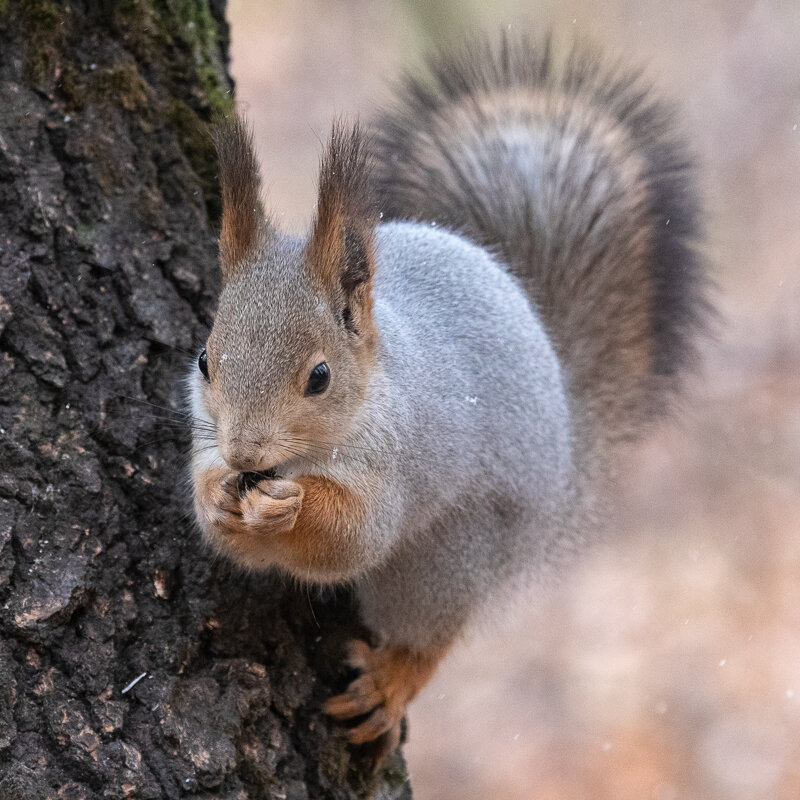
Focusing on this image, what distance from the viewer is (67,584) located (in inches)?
63.8

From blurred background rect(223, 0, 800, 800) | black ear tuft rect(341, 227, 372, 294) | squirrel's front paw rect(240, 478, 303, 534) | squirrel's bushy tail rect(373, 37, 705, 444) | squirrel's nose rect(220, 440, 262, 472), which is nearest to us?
squirrel's nose rect(220, 440, 262, 472)

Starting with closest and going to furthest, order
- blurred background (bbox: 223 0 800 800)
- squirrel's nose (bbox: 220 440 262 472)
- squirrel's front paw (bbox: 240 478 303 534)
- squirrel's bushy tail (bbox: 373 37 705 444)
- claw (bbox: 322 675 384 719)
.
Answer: squirrel's nose (bbox: 220 440 262 472)
squirrel's front paw (bbox: 240 478 303 534)
claw (bbox: 322 675 384 719)
squirrel's bushy tail (bbox: 373 37 705 444)
blurred background (bbox: 223 0 800 800)

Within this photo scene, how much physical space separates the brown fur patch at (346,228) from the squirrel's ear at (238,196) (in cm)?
12

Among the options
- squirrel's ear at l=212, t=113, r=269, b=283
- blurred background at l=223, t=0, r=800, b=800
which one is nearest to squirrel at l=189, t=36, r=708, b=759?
squirrel's ear at l=212, t=113, r=269, b=283

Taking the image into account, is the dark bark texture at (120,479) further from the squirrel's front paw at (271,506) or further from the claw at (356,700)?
the squirrel's front paw at (271,506)

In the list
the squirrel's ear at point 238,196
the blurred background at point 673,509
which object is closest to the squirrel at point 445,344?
the squirrel's ear at point 238,196

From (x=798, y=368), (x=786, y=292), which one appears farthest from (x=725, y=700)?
(x=786, y=292)

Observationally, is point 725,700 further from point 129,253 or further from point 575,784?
point 129,253

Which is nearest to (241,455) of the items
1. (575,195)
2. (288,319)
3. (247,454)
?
(247,454)

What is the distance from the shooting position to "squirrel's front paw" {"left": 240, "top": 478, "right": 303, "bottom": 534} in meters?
1.67

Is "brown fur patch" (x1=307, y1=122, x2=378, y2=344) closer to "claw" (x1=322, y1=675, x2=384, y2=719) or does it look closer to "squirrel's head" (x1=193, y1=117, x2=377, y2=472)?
"squirrel's head" (x1=193, y1=117, x2=377, y2=472)

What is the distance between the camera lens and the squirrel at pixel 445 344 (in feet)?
5.60

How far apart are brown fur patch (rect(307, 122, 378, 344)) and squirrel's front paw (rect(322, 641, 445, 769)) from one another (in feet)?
2.20

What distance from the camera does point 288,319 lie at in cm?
167
